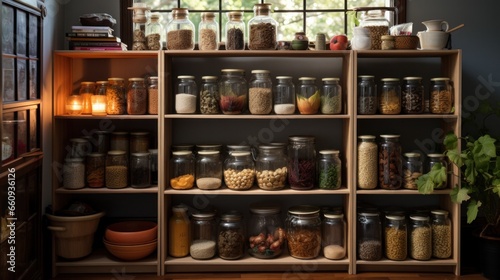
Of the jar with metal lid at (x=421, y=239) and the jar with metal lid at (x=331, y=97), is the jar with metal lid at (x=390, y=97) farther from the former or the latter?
the jar with metal lid at (x=421, y=239)

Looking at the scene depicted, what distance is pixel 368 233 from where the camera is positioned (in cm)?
371

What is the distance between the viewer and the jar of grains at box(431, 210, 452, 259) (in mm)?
3672

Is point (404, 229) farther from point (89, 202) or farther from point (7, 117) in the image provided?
point (7, 117)

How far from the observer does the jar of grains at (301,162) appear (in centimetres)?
366

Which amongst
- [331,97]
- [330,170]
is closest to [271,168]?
[330,170]

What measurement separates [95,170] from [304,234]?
137 cm

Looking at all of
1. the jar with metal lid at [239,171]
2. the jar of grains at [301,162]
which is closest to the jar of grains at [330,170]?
the jar of grains at [301,162]

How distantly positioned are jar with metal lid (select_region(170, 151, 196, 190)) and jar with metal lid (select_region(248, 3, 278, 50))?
801 millimetres

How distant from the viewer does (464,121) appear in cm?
383

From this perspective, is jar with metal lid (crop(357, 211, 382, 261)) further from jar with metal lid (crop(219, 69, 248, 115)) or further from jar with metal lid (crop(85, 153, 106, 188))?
jar with metal lid (crop(85, 153, 106, 188))

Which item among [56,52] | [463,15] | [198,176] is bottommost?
[198,176]

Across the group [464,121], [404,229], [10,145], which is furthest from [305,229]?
[10,145]

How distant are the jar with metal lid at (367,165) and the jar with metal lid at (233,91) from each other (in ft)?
2.59

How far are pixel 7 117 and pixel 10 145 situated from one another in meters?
0.15
